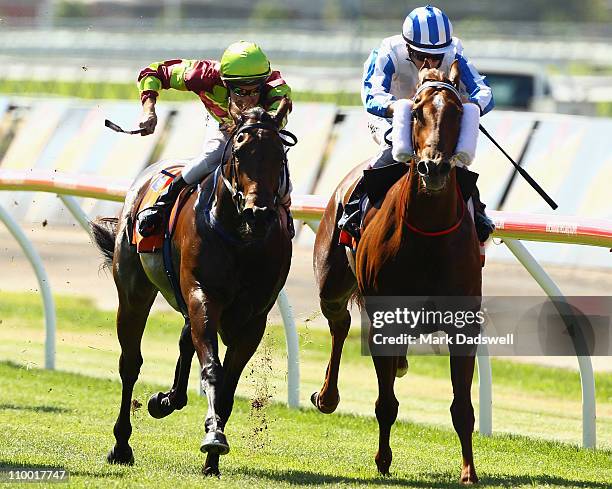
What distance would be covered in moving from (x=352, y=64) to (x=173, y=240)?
2294 cm

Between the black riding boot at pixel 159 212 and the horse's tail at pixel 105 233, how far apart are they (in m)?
1.00

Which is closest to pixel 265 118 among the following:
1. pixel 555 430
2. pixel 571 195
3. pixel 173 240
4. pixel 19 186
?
pixel 173 240

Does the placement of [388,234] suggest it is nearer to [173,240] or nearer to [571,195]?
[173,240]

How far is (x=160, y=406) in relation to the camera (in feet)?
22.5

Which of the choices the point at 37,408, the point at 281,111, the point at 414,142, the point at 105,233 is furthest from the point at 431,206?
the point at 37,408

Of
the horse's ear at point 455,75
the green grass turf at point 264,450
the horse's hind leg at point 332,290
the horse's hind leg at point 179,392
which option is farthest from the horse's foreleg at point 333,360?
the horse's ear at point 455,75

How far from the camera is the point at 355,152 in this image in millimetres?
16125

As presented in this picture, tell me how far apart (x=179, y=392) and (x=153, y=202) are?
946mm

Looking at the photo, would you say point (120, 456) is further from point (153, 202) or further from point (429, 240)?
point (429, 240)

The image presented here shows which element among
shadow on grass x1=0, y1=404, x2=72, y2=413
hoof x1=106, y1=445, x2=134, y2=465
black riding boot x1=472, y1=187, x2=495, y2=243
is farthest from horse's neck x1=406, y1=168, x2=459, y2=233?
shadow on grass x1=0, y1=404, x2=72, y2=413

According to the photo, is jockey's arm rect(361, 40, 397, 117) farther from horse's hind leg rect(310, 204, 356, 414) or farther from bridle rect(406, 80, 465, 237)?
horse's hind leg rect(310, 204, 356, 414)

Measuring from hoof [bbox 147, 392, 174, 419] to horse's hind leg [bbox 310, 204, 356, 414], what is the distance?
3.48ft

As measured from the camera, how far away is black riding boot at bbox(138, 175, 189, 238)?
269 inches

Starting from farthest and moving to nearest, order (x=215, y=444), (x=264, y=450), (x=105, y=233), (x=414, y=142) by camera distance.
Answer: (x=105, y=233) < (x=264, y=450) < (x=414, y=142) < (x=215, y=444)
